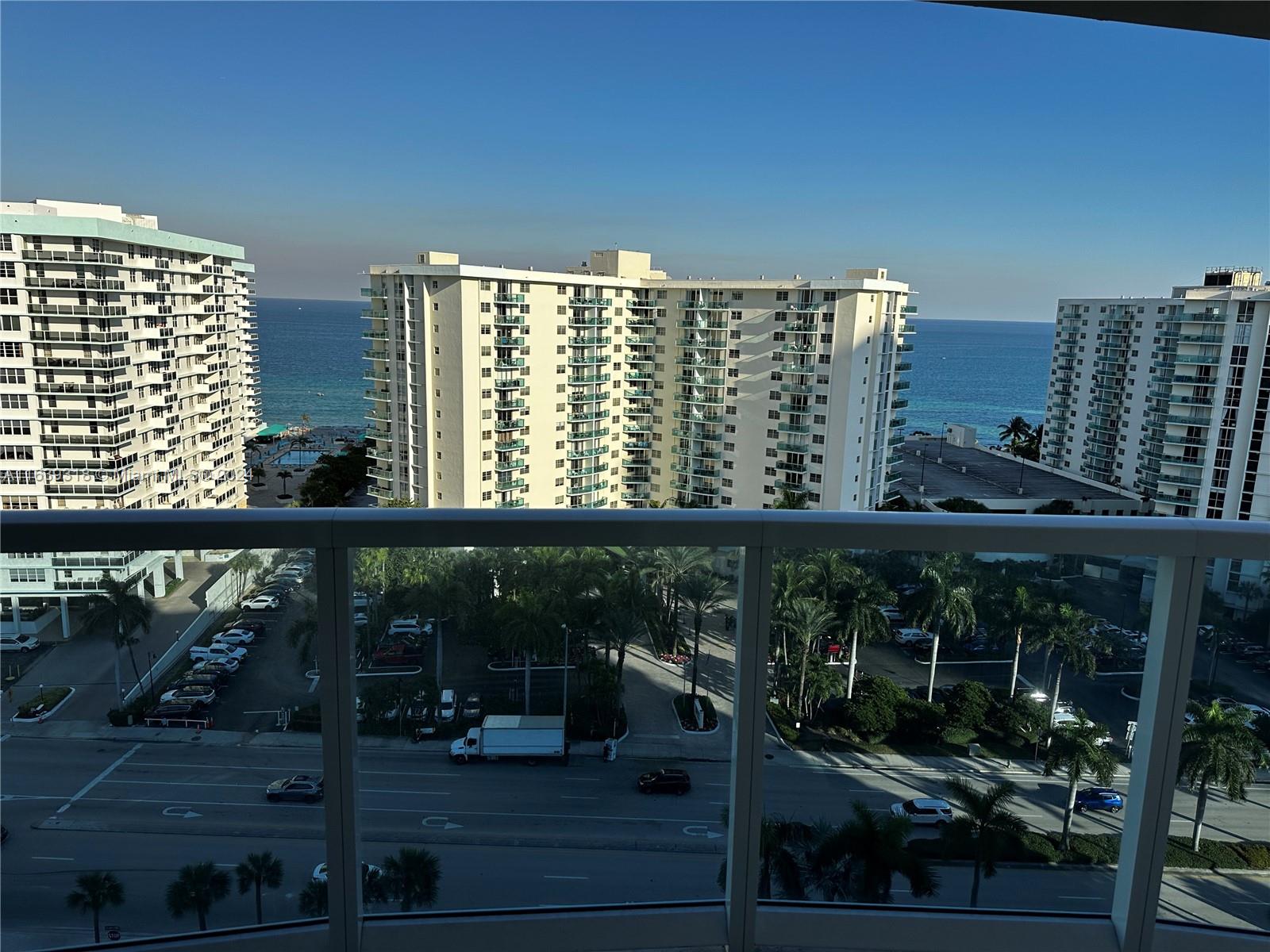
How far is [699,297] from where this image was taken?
32406 mm

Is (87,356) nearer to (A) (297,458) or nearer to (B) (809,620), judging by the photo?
(A) (297,458)

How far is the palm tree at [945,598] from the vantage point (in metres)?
1.08

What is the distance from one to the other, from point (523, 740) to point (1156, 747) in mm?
977

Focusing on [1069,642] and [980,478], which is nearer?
[1069,642]

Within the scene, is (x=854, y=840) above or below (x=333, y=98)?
below

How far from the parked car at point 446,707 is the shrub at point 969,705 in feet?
2.48

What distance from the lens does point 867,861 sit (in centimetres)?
120

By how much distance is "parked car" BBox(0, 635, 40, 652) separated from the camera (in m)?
1.03

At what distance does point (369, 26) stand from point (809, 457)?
106 ft

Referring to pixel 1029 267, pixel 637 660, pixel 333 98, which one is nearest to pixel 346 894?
pixel 637 660

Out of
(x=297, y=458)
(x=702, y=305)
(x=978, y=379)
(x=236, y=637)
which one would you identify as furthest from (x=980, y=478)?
(x=236, y=637)

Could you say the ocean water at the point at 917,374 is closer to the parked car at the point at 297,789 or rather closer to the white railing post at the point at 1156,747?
the parked car at the point at 297,789

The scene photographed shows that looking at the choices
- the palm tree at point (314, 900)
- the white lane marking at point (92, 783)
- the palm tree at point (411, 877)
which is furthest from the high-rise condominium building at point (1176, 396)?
the white lane marking at point (92, 783)

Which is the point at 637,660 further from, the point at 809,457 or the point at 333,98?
the point at 333,98
